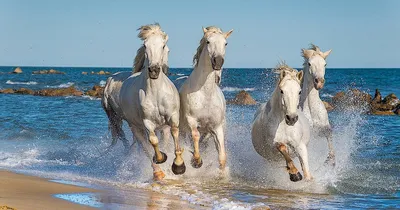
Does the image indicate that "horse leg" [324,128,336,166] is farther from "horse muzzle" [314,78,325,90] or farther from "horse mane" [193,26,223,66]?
"horse mane" [193,26,223,66]

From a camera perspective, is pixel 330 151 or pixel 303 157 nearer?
pixel 303 157

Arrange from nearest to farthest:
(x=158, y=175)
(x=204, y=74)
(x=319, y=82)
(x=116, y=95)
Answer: (x=204, y=74), (x=158, y=175), (x=319, y=82), (x=116, y=95)

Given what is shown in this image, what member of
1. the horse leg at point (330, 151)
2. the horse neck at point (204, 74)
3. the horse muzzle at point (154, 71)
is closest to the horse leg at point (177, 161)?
the horse neck at point (204, 74)

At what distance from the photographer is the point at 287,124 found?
27.4 feet

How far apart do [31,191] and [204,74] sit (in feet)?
9.17

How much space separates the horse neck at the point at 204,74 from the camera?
9.07 meters

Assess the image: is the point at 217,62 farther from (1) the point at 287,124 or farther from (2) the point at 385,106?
(2) the point at 385,106

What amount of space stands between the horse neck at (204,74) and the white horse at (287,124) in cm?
82

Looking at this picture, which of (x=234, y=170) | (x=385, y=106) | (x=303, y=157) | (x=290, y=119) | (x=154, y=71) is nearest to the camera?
(x=290, y=119)

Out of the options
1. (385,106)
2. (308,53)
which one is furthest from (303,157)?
(385,106)

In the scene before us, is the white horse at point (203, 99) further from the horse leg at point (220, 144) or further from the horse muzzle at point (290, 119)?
the horse muzzle at point (290, 119)

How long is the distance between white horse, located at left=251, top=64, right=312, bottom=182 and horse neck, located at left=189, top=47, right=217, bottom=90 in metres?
0.82

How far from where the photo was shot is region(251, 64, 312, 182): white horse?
8.29m

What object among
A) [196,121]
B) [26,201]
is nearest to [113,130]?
[196,121]
